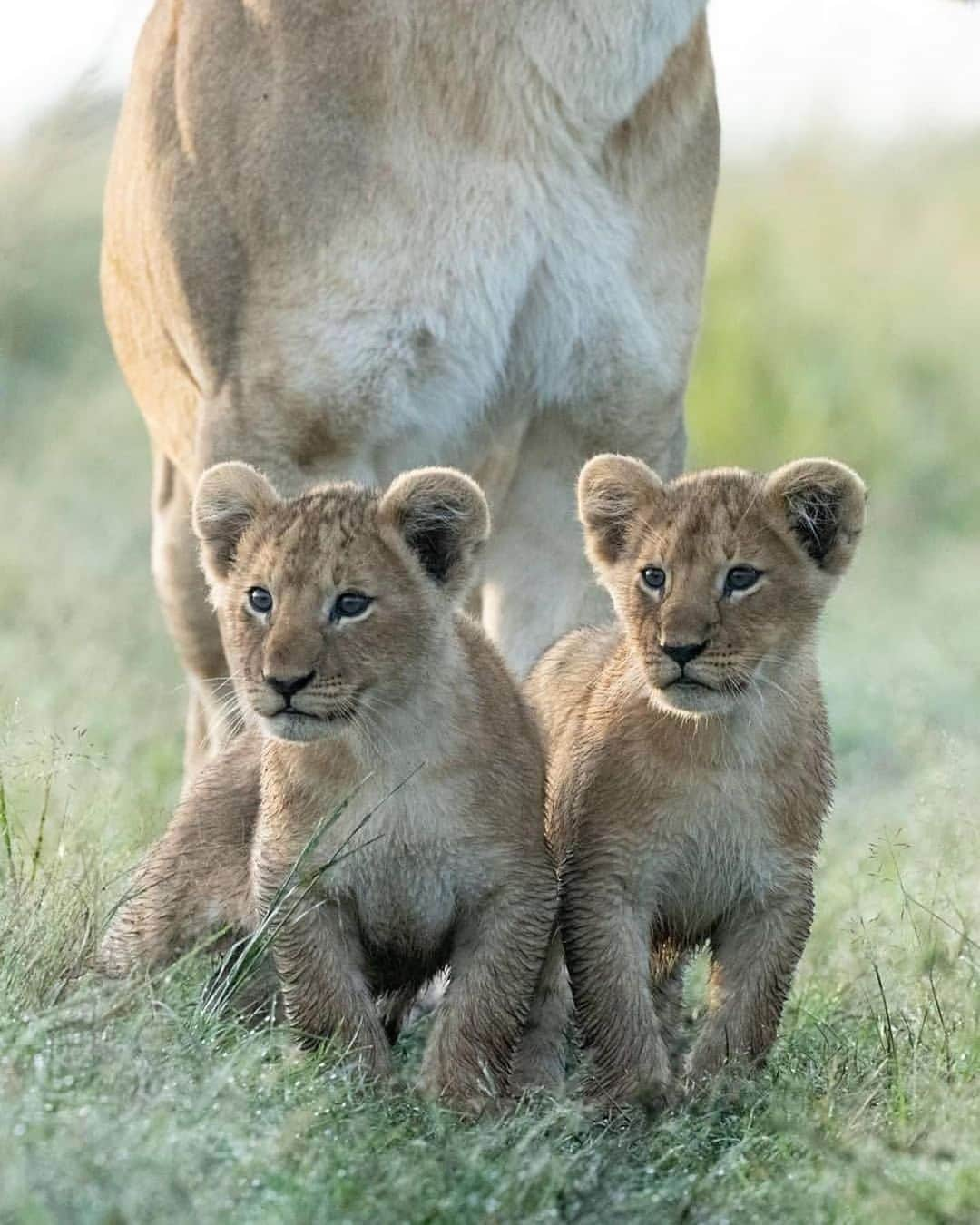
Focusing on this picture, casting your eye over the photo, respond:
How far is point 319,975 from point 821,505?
106cm

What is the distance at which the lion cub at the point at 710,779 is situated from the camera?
3701 mm

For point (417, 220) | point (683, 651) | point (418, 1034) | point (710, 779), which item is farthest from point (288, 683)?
point (417, 220)

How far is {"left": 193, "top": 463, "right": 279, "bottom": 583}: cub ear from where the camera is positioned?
12.7 feet

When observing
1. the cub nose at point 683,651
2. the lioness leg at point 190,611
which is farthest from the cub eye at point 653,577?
the lioness leg at point 190,611

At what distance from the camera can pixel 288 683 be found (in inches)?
139

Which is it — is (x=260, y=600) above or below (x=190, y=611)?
above

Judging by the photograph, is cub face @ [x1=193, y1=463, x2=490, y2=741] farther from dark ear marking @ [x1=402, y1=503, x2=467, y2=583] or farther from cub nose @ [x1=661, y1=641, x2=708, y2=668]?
cub nose @ [x1=661, y1=641, x2=708, y2=668]

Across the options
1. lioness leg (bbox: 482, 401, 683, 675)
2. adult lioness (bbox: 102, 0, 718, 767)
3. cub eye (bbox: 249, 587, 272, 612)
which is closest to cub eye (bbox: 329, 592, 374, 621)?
cub eye (bbox: 249, 587, 272, 612)

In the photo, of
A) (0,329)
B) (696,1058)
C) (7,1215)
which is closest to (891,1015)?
(696,1058)

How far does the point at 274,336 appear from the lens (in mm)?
4547

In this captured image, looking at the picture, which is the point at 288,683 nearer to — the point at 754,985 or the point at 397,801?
the point at 397,801

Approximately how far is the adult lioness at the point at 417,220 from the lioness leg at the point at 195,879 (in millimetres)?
645

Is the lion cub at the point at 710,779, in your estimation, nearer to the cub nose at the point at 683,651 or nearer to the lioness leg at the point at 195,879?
the cub nose at the point at 683,651

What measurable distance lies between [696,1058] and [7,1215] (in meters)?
1.39
